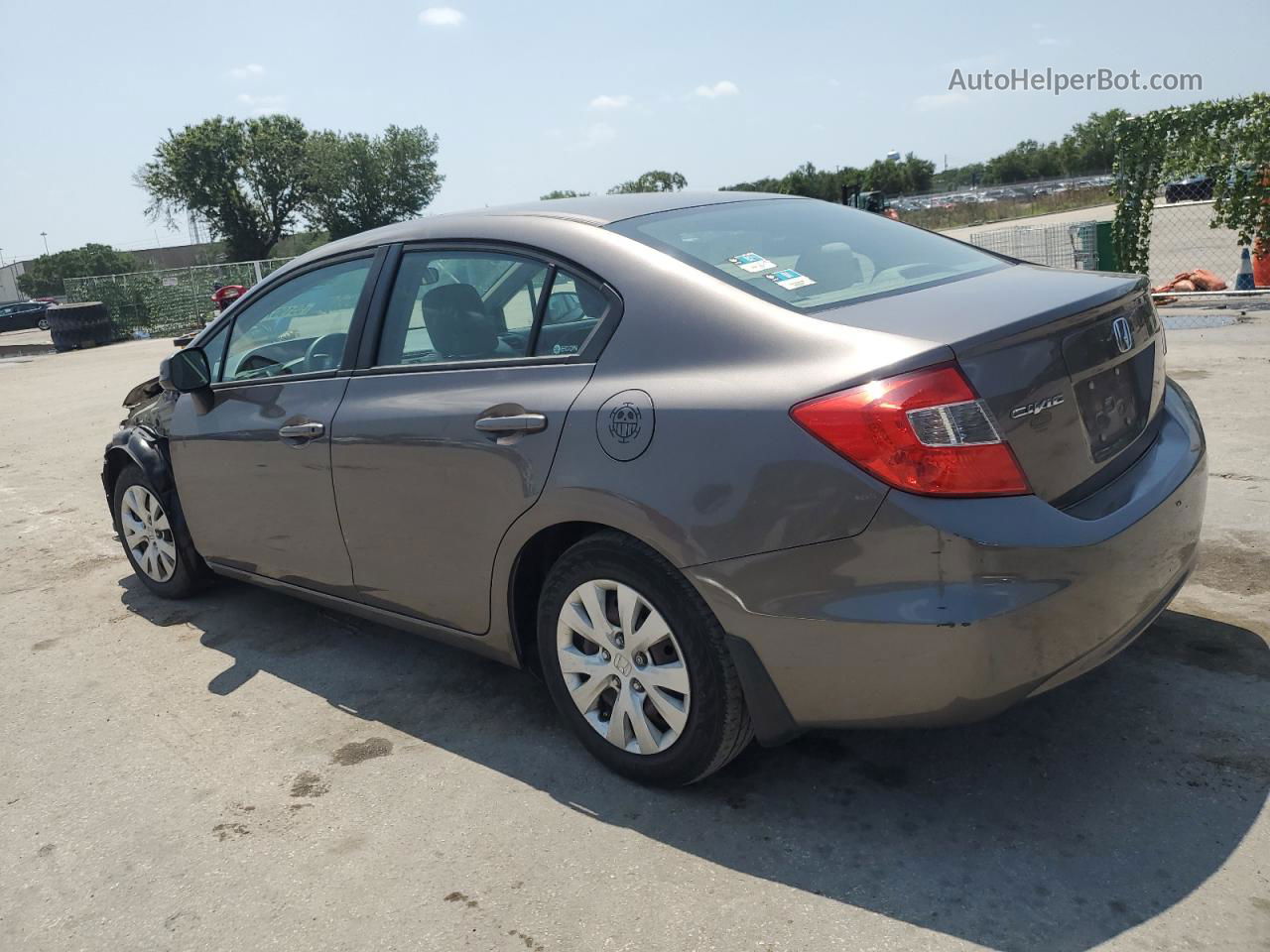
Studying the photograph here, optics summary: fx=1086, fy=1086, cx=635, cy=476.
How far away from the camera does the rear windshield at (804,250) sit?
10.0 ft

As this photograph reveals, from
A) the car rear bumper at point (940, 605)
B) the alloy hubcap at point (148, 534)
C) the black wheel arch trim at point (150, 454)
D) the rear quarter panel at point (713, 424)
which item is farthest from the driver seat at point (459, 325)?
the alloy hubcap at point (148, 534)

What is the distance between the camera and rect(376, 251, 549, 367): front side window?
338cm

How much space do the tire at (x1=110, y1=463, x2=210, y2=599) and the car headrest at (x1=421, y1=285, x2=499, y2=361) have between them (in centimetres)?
203

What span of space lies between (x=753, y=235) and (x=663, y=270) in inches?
19.8

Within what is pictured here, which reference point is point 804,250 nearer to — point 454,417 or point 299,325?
point 454,417

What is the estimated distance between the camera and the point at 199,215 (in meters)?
69.0

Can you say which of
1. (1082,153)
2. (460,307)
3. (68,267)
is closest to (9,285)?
(68,267)

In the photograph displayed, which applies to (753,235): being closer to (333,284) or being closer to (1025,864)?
(333,284)

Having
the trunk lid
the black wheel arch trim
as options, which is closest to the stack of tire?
the black wheel arch trim

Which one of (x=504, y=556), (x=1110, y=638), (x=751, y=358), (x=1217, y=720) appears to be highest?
(x=751, y=358)

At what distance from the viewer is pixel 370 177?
66.7 metres

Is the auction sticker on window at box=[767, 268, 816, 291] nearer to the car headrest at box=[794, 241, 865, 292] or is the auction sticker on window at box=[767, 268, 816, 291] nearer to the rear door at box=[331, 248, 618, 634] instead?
the car headrest at box=[794, 241, 865, 292]

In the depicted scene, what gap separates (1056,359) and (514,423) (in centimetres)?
149

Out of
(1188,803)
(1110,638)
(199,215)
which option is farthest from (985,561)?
(199,215)
